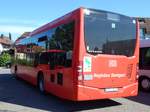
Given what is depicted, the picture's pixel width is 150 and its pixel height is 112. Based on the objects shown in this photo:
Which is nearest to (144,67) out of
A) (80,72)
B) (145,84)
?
(145,84)

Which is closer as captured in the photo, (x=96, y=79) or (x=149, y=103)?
(x=96, y=79)

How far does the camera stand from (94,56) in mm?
10969

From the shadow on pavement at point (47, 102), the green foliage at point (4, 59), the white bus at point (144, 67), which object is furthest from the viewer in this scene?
the green foliage at point (4, 59)

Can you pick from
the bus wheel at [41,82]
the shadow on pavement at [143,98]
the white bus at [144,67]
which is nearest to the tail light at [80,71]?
the shadow on pavement at [143,98]

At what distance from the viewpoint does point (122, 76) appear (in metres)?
11.6

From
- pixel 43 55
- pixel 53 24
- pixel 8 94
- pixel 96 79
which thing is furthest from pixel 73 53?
pixel 8 94

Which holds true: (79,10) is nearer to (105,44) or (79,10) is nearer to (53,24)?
(105,44)

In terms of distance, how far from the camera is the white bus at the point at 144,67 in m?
15.7

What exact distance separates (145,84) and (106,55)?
5247mm

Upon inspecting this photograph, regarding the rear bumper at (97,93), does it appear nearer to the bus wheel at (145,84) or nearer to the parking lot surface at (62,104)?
the parking lot surface at (62,104)

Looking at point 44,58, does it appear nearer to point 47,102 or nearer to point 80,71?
point 47,102

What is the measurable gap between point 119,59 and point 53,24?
132 inches

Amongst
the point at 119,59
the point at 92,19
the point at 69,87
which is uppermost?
the point at 92,19

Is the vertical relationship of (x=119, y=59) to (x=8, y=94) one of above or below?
above
